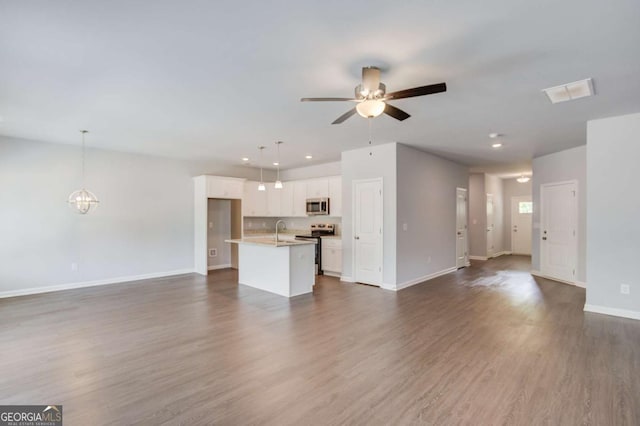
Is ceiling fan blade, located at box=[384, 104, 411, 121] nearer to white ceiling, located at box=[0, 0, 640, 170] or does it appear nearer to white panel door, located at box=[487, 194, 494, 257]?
white ceiling, located at box=[0, 0, 640, 170]

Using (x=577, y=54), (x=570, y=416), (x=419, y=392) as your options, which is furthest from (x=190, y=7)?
(x=570, y=416)

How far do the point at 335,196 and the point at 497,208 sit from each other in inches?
269

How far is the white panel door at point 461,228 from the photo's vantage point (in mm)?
8016

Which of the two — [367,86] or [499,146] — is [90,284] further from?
[499,146]

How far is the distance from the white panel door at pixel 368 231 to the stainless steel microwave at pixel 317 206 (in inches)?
43.9

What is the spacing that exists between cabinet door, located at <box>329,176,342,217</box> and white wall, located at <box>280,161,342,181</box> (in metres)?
0.61

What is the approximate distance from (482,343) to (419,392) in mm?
1384

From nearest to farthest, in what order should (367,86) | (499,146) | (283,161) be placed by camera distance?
(367,86) < (499,146) < (283,161)

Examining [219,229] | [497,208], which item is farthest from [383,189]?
[497,208]

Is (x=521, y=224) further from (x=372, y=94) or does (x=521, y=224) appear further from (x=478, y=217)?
(x=372, y=94)

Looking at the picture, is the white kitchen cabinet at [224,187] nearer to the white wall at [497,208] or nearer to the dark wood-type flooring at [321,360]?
the dark wood-type flooring at [321,360]

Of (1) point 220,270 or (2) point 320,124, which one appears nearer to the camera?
(2) point 320,124

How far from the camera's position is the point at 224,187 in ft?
25.2

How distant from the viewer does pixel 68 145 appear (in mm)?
6004
